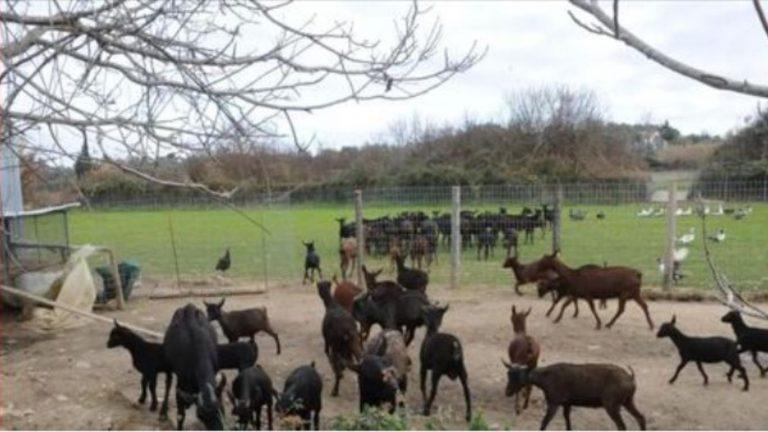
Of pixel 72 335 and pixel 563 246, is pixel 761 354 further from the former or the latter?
pixel 563 246

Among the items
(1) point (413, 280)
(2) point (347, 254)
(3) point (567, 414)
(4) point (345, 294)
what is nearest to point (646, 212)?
(2) point (347, 254)

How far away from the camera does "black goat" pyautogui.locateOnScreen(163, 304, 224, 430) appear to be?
20.0 ft

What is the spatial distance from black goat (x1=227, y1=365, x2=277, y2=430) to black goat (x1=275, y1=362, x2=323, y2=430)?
146 mm

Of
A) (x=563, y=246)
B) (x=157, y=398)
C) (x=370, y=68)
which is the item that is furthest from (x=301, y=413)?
(x=563, y=246)

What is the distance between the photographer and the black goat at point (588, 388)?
6383 millimetres

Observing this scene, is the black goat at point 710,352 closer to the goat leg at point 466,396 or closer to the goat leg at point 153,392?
the goat leg at point 466,396

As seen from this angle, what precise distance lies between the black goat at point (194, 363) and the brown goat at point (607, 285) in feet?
17.2

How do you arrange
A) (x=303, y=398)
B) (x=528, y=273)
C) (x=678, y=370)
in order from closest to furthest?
(x=303, y=398) → (x=678, y=370) → (x=528, y=273)

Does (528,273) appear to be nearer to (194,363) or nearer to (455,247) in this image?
(455,247)

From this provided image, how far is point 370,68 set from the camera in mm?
4922

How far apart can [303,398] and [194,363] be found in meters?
1.12

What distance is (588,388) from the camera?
6.47m

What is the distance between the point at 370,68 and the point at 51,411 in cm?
460

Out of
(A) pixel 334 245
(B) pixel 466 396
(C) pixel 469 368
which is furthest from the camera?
(A) pixel 334 245
